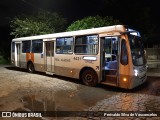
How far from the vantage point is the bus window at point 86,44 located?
32.2ft

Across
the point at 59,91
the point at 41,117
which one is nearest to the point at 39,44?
the point at 59,91

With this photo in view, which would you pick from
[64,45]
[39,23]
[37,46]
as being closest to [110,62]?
[64,45]

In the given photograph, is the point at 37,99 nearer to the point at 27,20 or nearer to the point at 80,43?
the point at 80,43

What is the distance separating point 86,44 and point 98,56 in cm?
109

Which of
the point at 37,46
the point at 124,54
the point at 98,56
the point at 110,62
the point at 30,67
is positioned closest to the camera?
the point at 124,54

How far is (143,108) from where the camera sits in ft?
22.1

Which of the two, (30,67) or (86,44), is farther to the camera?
(30,67)

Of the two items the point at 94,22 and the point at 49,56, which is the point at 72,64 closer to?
the point at 49,56

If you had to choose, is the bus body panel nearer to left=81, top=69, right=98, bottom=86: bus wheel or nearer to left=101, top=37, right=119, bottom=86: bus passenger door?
left=81, top=69, right=98, bottom=86: bus wheel

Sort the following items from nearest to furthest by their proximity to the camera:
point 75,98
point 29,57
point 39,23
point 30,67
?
point 75,98 < point 29,57 < point 30,67 < point 39,23

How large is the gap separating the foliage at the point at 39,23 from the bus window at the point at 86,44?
35.8ft

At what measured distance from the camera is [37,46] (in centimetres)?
1423

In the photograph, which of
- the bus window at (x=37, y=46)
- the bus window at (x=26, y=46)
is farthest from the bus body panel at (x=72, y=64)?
the bus window at (x=26, y=46)

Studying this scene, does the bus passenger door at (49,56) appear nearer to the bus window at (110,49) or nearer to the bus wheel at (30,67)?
the bus wheel at (30,67)
